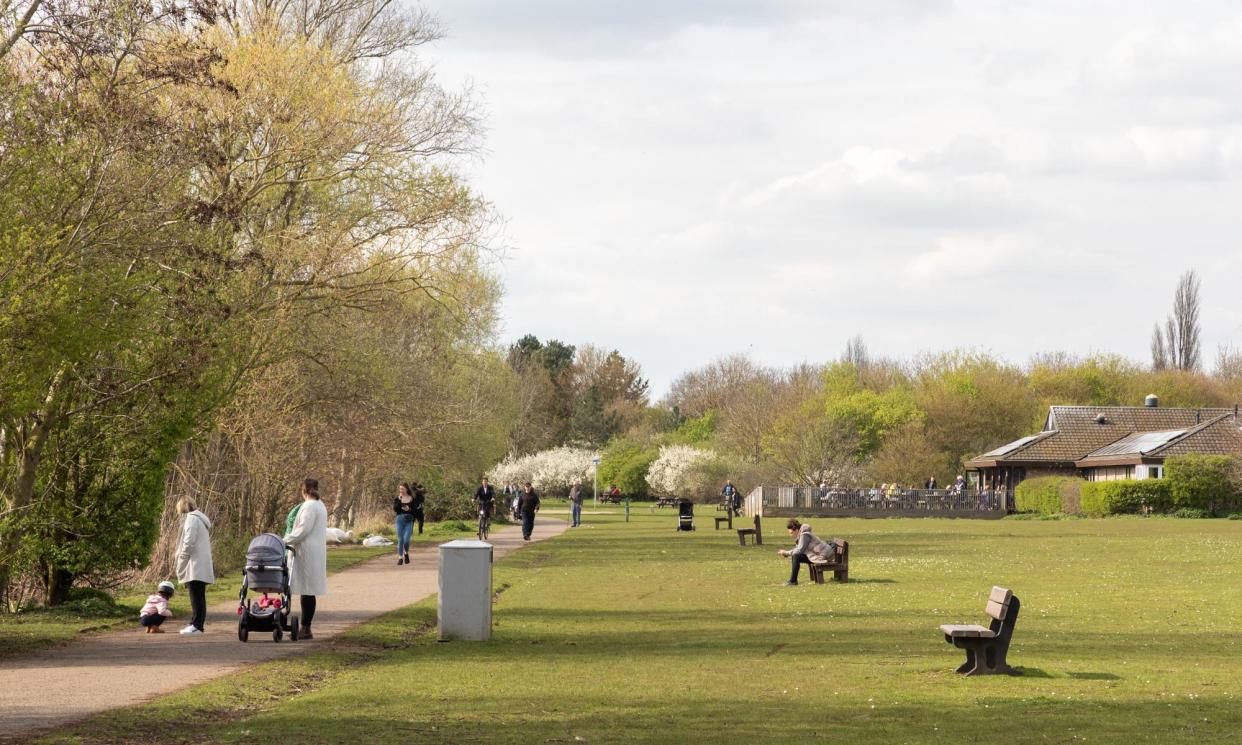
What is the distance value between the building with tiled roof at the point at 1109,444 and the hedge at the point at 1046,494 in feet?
11.8

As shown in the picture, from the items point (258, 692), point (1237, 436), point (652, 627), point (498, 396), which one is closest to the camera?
point (258, 692)

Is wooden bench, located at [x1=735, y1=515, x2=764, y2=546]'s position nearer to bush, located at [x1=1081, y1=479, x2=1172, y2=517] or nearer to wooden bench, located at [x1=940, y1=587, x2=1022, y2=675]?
wooden bench, located at [x1=940, y1=587, x2=1022, y2=675]

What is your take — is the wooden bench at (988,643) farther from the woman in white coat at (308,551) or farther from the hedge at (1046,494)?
the hedge at (1046,494)

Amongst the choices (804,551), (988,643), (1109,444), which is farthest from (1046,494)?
(988,643)

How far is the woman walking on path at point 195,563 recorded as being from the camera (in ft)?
58.0

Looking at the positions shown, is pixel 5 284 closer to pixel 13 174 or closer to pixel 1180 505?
pixel 13 174

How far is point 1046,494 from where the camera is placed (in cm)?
7506

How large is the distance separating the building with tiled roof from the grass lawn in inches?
1982

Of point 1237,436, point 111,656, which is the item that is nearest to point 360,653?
point 111,656

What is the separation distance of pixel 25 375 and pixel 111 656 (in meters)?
3.03

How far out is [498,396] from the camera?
212 feet

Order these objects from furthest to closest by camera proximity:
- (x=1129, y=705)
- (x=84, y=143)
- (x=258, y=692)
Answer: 1. (x=84, y=143)
2. (x=258, y=692)
3. (x=1129, y=705)

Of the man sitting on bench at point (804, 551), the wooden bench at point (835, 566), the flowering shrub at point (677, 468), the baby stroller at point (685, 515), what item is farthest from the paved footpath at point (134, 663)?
the flowering shrub at point (677, 468)

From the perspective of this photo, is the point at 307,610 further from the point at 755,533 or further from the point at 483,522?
the point at 755,533
